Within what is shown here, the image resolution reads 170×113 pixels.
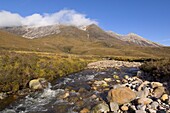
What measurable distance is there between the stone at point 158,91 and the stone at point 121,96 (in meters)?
2.26

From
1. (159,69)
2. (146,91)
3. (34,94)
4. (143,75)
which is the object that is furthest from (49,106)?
(143,75)

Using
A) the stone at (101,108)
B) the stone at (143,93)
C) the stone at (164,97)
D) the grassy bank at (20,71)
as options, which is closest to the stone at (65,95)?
the stone at (101,108)

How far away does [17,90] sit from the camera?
27.8 m

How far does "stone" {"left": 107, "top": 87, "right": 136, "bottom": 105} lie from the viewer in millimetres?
19969

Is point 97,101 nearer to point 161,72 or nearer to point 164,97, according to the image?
point 164,97

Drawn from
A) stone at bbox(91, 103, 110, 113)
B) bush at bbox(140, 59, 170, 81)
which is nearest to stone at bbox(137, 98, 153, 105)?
stone at bbox(91, 103, 110, 113)

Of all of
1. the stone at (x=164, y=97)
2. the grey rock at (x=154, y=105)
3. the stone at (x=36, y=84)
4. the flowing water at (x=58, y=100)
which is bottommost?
the flowing water at (x=58, y=100)

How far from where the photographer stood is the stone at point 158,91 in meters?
21.2

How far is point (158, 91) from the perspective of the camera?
856 inches

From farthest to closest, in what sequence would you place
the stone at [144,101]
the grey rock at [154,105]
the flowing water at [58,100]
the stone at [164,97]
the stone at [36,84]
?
the stone at [36,84], the flowing water at [58,100], the stone at [164,97], the stone at [144,101], the grey rock at [154,105]

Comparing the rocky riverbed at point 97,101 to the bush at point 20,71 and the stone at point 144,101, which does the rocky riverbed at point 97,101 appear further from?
the bush at point 20,71

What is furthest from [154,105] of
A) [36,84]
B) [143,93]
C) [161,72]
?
[36,84]

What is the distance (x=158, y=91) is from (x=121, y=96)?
4.04 metres

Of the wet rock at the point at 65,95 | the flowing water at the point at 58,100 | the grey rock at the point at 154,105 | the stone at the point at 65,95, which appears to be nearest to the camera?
the grey rock at the point at 154,105
